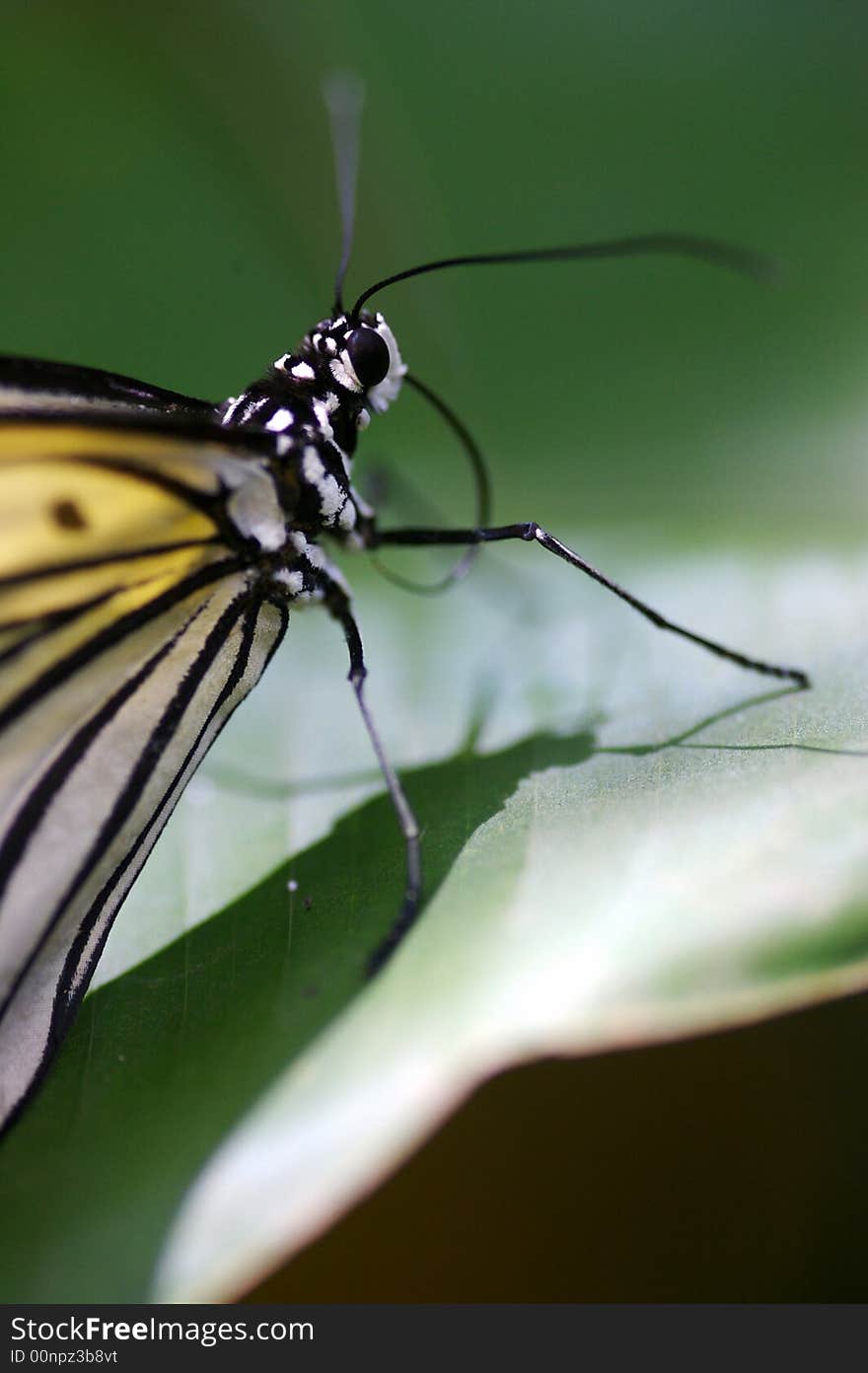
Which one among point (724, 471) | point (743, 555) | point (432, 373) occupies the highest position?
point (432, 373)

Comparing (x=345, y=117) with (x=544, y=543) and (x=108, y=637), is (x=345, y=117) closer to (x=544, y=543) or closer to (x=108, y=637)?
(x=544, y=543)

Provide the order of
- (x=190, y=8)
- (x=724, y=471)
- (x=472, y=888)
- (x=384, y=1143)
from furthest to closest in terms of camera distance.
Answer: (x=190, y=8)
(x=724, y=471)
(x=472, y=888)
(x=384, y=1143)

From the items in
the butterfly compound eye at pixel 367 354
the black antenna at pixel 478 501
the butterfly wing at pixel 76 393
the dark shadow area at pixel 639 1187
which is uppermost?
the black antenna at pixel 478 501

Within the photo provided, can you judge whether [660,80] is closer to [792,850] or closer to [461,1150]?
[792,850]

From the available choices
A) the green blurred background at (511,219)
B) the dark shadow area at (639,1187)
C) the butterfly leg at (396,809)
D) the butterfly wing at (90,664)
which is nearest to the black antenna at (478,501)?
the green blurred background at (511,219)

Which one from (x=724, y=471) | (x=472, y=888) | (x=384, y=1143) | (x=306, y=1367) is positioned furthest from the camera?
(x=724, y=471)

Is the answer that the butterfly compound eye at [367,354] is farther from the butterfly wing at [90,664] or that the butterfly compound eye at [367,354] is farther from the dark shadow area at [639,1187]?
the dark shadow area at [639,1187]

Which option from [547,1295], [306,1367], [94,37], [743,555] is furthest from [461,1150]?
[94,37]

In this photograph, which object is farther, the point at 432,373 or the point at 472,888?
the point at 432,373
